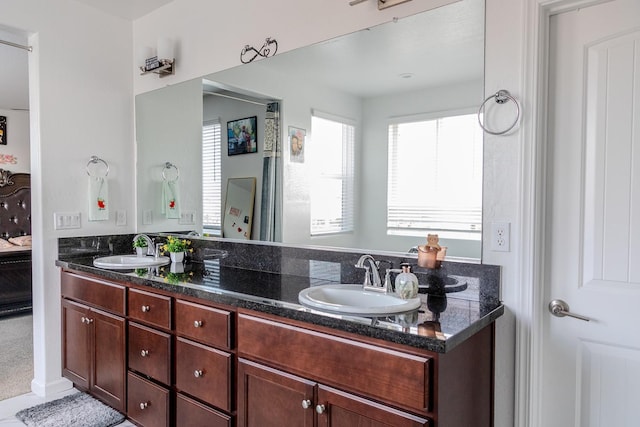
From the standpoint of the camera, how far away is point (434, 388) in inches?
47.2

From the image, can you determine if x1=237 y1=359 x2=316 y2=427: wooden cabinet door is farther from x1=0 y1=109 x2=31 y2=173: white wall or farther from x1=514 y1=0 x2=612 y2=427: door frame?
x1=0 y1=109 x2=31 y2=173: white wall

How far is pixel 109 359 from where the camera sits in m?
2.36

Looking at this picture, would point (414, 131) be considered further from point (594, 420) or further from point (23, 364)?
point (23, 364)

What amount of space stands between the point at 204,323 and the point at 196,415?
0.42 metres

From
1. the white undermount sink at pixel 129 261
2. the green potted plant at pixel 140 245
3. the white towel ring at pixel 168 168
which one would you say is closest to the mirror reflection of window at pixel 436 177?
the white undermount sink at pixel 129 261

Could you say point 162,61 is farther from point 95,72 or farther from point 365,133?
point 365,133

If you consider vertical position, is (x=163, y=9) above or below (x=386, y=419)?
above

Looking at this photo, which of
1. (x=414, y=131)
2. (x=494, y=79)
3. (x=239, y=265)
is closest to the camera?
(x=494, y=79)

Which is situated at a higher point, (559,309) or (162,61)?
(162,61)

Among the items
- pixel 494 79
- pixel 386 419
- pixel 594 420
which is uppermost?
pixel 494 79

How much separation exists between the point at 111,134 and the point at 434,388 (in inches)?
110

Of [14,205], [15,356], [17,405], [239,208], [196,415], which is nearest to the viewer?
[196,415]

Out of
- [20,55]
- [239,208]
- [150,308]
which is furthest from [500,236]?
[20,55]

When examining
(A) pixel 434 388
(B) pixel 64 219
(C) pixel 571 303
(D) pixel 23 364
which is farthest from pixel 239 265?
(D) pixel 23 364
